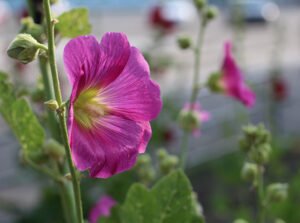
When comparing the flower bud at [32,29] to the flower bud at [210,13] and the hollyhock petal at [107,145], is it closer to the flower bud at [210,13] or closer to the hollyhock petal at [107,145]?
the hollyhock petal at [107,145]

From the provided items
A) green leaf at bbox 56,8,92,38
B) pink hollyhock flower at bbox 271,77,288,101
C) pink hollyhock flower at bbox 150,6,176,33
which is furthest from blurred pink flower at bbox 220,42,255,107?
pink hollyhock flower at bbox 271,77,288,101

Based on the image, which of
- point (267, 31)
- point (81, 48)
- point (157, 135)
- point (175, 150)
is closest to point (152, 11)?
point (157, 135)

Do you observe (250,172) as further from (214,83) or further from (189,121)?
(214,83)

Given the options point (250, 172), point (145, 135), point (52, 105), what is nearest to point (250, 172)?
point (250, 172)

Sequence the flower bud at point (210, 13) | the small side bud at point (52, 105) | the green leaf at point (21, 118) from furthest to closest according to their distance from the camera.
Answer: the flower bud at point (210, 13) → the green leaf at point (21, 118) → the small side bud at point (52, 105)

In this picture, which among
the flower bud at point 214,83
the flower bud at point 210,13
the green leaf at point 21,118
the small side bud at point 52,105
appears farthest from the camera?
the flower bud at point 214,83

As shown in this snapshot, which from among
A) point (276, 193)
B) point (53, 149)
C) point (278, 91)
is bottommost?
point (278, 91)

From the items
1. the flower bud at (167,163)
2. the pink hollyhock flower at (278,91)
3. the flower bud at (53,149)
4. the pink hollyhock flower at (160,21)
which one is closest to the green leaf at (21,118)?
the flower bud at (53,149)

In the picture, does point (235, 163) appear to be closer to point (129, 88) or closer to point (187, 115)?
point (187, 115)
